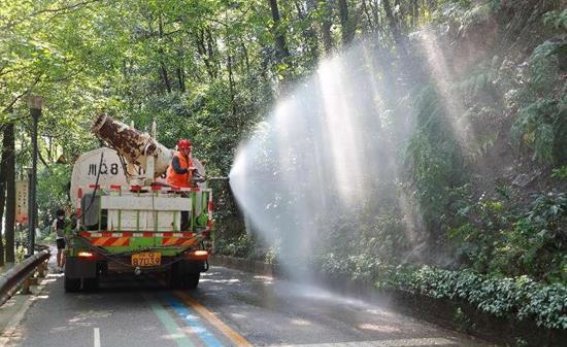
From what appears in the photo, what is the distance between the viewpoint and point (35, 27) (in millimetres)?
12188

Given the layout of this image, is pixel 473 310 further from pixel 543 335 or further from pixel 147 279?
pixel 147 279

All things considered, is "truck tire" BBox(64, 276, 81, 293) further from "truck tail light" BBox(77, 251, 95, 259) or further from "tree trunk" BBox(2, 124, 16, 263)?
"tree trunk" BBox(2, 124, 16, 263)

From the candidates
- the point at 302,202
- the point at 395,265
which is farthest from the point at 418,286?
the point at 302,202

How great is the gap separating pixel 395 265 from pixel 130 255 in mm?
4950

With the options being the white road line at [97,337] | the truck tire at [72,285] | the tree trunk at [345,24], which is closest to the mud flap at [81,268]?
the truck tire at [72,285]

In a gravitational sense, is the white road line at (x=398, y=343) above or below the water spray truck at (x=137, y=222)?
below

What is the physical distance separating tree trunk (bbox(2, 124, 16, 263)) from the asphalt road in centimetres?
804

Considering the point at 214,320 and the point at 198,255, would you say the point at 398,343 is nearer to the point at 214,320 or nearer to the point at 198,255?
the point at 214,320

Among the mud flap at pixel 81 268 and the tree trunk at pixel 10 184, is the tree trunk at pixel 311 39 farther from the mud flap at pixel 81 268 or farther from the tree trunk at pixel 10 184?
the tree trunk at pixel 10 184

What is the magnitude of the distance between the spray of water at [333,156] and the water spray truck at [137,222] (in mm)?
3448

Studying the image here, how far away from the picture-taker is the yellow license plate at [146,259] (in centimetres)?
1067

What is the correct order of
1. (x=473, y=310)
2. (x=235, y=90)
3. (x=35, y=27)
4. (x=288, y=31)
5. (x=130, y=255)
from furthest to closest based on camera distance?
1. (x=235, y=90)
2. (x=288, y=31)
3. (x=35, y=27)
4. (x=130, y=255)
5. (x=473, y=310)

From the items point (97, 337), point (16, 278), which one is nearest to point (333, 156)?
point (16, 278)

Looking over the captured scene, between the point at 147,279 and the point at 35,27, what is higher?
the point at 35,27
